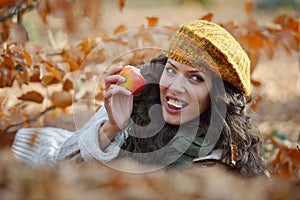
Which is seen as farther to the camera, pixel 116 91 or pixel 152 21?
pixel 152 21

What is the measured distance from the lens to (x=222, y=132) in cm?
195

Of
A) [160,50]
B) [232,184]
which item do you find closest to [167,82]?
[160,50]

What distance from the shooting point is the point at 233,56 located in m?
1.88

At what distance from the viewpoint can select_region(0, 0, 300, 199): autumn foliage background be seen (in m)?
0.79

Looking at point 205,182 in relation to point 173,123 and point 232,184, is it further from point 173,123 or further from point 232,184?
point 173,123

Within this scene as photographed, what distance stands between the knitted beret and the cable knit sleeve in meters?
0.39

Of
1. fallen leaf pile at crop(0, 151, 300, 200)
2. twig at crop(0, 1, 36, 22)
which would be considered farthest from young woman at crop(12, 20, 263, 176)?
fallen leaf pile at crop(0, 151, 300, 200)

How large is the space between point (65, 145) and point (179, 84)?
668mm

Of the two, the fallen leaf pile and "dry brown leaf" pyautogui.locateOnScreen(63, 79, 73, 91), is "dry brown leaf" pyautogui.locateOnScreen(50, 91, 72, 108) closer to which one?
"dry brown leaf" pyautogui.locateOnScreen(63, 79, 73, 91)

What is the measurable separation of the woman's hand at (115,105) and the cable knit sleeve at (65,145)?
0.04 m

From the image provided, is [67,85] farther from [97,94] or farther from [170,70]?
[170,70]

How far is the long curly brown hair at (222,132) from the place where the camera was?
1.94m

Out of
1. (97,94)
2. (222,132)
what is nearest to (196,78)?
(222,132)

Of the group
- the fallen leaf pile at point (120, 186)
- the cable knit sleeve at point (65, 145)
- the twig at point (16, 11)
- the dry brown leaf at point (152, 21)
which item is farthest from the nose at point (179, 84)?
the fallen leaf pile at point (120, 186)
